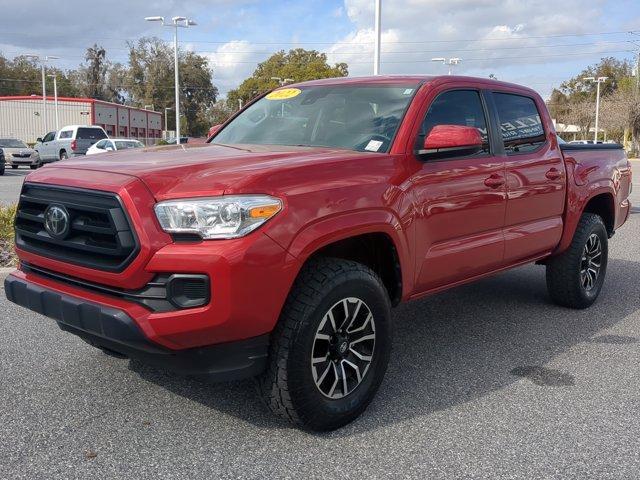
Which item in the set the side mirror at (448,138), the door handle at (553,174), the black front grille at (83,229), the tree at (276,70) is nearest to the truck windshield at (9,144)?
the black front grille at (83,229)

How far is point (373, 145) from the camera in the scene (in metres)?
3.87

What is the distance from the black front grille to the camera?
2.89m

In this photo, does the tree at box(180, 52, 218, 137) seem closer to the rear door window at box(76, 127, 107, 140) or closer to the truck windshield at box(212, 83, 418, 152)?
the rear door window at box(76, 127, 107, 140)

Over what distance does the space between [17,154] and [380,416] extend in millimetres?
28192

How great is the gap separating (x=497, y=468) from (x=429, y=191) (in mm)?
1608

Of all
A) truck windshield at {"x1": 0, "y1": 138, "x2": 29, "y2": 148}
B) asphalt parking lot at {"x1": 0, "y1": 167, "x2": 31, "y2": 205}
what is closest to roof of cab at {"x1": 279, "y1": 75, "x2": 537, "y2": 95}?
asphalt parking lot at {"x1": 0, "y1": 167, "x2": 31, "y2": 205}

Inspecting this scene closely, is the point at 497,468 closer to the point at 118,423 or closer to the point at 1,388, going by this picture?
the point at 118,423

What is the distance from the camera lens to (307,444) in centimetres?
320

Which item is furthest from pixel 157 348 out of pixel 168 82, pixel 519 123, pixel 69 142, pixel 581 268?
pixel 168 82

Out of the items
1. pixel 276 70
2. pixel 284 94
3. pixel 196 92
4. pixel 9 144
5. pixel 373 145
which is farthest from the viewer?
pixel 196 92

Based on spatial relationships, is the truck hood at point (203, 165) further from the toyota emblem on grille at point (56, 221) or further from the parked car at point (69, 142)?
the parked car at point (69, 142)

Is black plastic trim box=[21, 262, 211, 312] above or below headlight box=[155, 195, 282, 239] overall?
below

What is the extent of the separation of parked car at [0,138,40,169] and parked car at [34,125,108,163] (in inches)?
53.6

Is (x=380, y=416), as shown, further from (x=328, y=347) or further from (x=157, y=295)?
(x=157, y=295)
